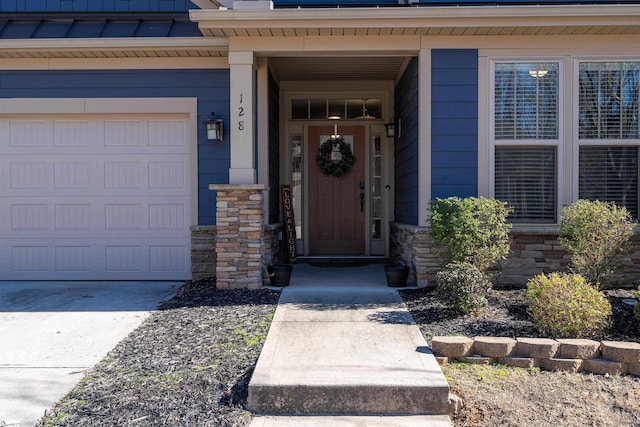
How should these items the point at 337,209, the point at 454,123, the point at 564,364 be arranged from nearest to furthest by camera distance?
the point at 564,364 < the point at 454,123 < the point at 337,209

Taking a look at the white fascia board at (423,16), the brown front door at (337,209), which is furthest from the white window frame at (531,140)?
the brown front door at (337,209)

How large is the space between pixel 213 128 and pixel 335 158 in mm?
2233

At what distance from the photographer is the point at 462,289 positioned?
415 cm

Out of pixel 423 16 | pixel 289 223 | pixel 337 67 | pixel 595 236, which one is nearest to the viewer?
pixel 595 236

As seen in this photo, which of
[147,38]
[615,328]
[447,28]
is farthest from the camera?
[147,38]

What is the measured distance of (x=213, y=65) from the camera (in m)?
5.96

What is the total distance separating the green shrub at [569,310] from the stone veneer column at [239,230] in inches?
111

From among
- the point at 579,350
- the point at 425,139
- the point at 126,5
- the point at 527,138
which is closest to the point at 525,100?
the point at 527,138

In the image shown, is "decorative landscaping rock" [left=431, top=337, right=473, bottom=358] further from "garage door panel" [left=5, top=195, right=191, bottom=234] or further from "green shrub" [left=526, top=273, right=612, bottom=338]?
"garage door panel" [left=5, top=195, right=191, bottom=234]

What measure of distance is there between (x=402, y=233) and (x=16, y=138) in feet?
16.5

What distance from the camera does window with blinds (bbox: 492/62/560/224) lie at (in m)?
5.36

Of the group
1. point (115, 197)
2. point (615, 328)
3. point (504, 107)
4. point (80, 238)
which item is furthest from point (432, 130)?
point (80, 238)

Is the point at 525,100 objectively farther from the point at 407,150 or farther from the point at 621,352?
the point at 621,352

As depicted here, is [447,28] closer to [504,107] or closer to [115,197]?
[504,107]
